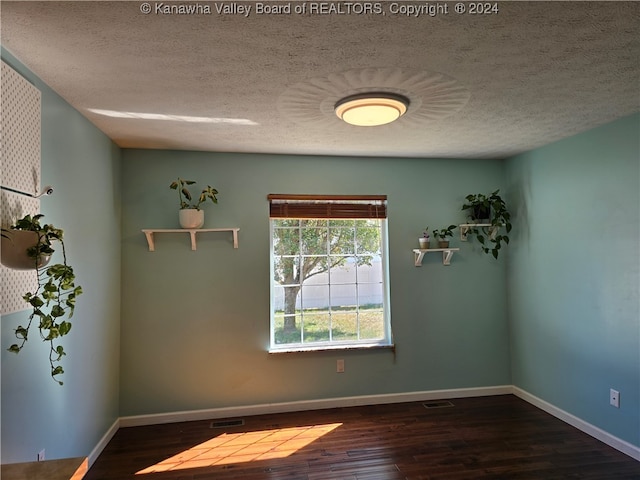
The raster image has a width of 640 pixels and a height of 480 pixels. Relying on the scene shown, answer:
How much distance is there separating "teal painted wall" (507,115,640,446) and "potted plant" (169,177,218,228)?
9.32ft

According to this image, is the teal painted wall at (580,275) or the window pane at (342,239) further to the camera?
the window pane at (342,239)

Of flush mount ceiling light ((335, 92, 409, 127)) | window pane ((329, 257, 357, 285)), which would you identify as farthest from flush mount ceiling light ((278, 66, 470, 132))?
window pane ((329, 257, 357, 285))

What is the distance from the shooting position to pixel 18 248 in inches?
59.7

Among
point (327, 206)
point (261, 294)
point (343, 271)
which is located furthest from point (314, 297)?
point (327, 206)

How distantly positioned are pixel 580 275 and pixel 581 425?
1156 millimetres

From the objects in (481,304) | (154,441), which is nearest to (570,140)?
(481,304)

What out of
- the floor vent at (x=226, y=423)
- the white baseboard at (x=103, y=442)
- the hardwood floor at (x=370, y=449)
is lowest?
the hardwood floor at (x=370, y=449)

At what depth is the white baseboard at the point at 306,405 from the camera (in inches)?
124

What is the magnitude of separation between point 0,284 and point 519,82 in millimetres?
2635

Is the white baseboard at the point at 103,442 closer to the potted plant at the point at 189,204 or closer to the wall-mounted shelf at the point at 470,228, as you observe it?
the potted plant at the point at 189,204

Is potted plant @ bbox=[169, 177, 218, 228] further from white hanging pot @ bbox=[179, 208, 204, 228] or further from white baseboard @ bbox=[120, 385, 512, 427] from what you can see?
white baseboard @ bbox=[120, 385, 512, 427]

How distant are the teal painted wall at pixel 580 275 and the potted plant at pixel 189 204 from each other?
2.84 metres

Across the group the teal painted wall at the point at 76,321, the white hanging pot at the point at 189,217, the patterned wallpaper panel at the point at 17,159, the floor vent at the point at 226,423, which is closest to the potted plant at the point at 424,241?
the white hanging pot at the point at 189,217

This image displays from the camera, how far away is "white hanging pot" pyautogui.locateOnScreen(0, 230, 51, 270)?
1.50 metres
